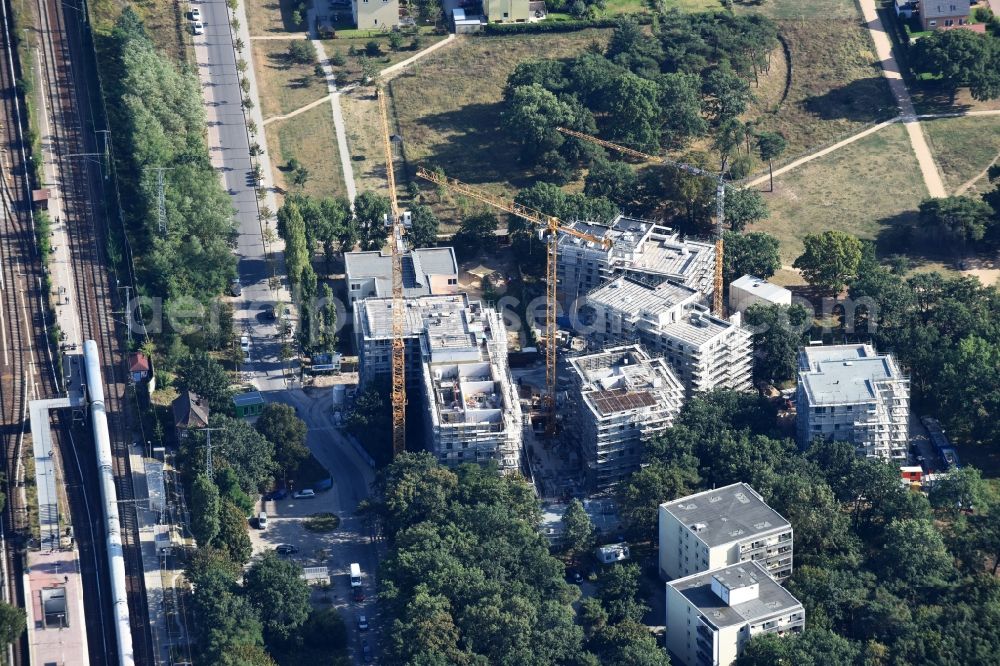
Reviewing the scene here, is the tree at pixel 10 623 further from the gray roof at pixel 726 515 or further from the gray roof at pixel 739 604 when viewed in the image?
the gray roof at pixel 726 515

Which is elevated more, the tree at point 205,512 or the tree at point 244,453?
the tree at point 244,453

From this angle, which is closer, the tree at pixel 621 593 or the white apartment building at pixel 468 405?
the tree at pixel 621 593

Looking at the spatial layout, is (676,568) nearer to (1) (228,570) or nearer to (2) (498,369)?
(2) (498,369)

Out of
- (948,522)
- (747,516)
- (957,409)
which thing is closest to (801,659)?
(747,516)

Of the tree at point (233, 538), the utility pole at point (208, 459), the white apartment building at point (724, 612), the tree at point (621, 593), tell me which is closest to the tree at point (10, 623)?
the tree at point (233, 538)

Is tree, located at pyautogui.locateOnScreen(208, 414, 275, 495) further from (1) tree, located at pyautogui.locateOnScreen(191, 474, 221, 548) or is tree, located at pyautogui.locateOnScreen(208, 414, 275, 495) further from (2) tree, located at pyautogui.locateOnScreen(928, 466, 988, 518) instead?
(2) tree, located at pyautogui.locateOnScreen(928, 466, 988, 518)

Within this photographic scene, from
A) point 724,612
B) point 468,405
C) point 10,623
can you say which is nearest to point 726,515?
point 724,612
